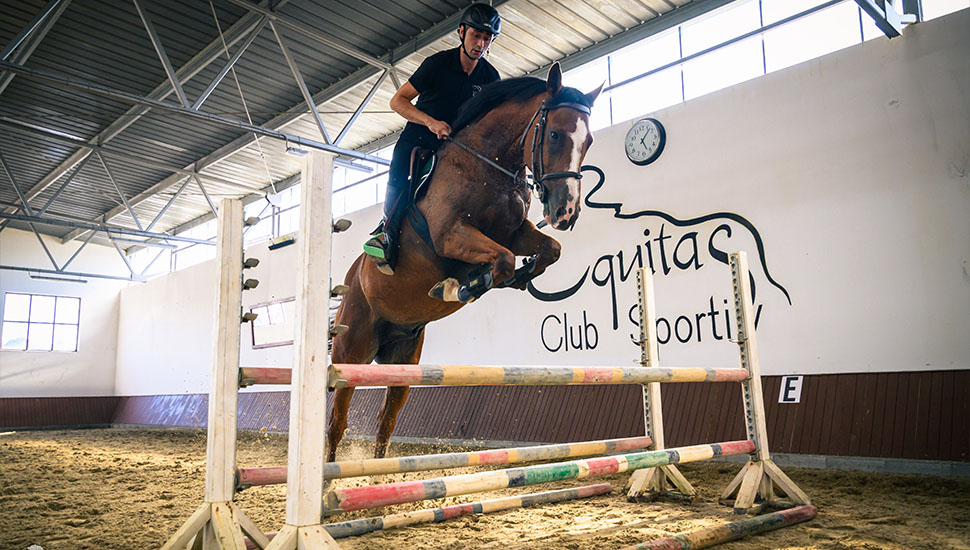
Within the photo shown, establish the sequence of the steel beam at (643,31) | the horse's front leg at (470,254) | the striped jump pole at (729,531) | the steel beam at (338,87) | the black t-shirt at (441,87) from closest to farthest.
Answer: the striped jump pole at (729,531)
the horse's front leg at (470,254)
the black t-shirt at (441,87)
the steel beam at (643,31)
the steel beam at (338,87)

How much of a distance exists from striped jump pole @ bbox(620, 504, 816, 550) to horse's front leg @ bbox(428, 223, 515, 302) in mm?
1088

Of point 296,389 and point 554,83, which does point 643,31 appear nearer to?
point 554,83

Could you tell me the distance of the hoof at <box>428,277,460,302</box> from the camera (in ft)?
8.60

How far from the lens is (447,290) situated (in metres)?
2.64

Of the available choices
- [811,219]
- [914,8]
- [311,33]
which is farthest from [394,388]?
[311,33]

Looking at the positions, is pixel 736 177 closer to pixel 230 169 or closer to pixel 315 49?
pixel 315 49

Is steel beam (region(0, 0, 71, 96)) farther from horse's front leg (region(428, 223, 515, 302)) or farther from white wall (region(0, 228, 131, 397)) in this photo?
white wall (region(0, 228, 131, 397))

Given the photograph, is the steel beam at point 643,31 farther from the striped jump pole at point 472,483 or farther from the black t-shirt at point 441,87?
the striped jump pole at point 472,483

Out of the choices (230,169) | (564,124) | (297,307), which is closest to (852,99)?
(564,124)

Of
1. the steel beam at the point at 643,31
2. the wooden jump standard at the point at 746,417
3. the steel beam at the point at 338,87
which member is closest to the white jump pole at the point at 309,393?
the wooden jump standard at the point at 746,417

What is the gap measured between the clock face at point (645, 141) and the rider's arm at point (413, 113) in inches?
148

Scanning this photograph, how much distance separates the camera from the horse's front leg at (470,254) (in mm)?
2438

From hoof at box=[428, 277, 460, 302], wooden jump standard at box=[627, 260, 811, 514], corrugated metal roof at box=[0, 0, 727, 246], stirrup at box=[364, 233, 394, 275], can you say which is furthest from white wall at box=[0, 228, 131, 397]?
wooden jump standard at box=[627, 260, 811, 514]

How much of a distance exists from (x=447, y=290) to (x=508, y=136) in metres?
0.74
